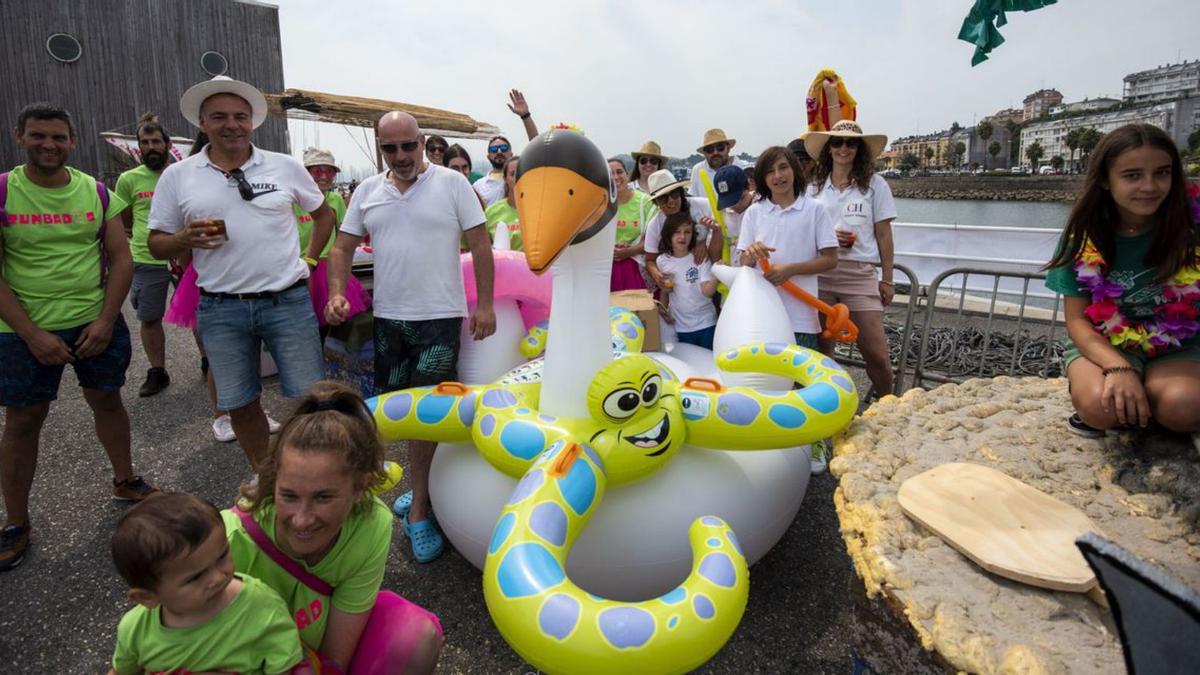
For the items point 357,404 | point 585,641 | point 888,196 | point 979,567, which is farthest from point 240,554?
point 888,196

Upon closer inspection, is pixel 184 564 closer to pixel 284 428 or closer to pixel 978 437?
pixel 284 428

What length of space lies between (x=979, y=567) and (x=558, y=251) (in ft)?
4.22

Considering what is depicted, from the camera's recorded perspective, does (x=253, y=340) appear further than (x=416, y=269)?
Yes

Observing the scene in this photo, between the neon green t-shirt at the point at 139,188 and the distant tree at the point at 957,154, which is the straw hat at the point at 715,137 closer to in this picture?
the neon green t-shirt at the point at 139,188

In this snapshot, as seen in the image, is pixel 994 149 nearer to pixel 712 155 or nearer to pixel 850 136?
pixel 712 155

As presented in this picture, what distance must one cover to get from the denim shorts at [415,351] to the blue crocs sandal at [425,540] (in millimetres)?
607

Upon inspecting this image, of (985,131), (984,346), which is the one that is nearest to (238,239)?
(984,346)

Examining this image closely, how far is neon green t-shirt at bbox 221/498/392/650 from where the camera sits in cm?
148

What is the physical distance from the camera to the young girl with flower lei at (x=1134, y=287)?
5.64ft

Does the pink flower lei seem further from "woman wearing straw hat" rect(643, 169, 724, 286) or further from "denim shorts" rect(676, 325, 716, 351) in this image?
"woman wearing straw hat" rect(643, 169, 724, 286)

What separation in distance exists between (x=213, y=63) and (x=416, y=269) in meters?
17.2

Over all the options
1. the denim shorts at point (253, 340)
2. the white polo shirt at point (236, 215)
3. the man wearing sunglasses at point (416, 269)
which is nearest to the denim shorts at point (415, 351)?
the man wearing sunglasses at point (416, 269)

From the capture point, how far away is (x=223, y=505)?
3117 mm

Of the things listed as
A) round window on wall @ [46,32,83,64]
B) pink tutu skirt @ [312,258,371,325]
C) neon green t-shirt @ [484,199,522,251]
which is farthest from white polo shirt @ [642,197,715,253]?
round window on wall @ [46,32,83,64]
